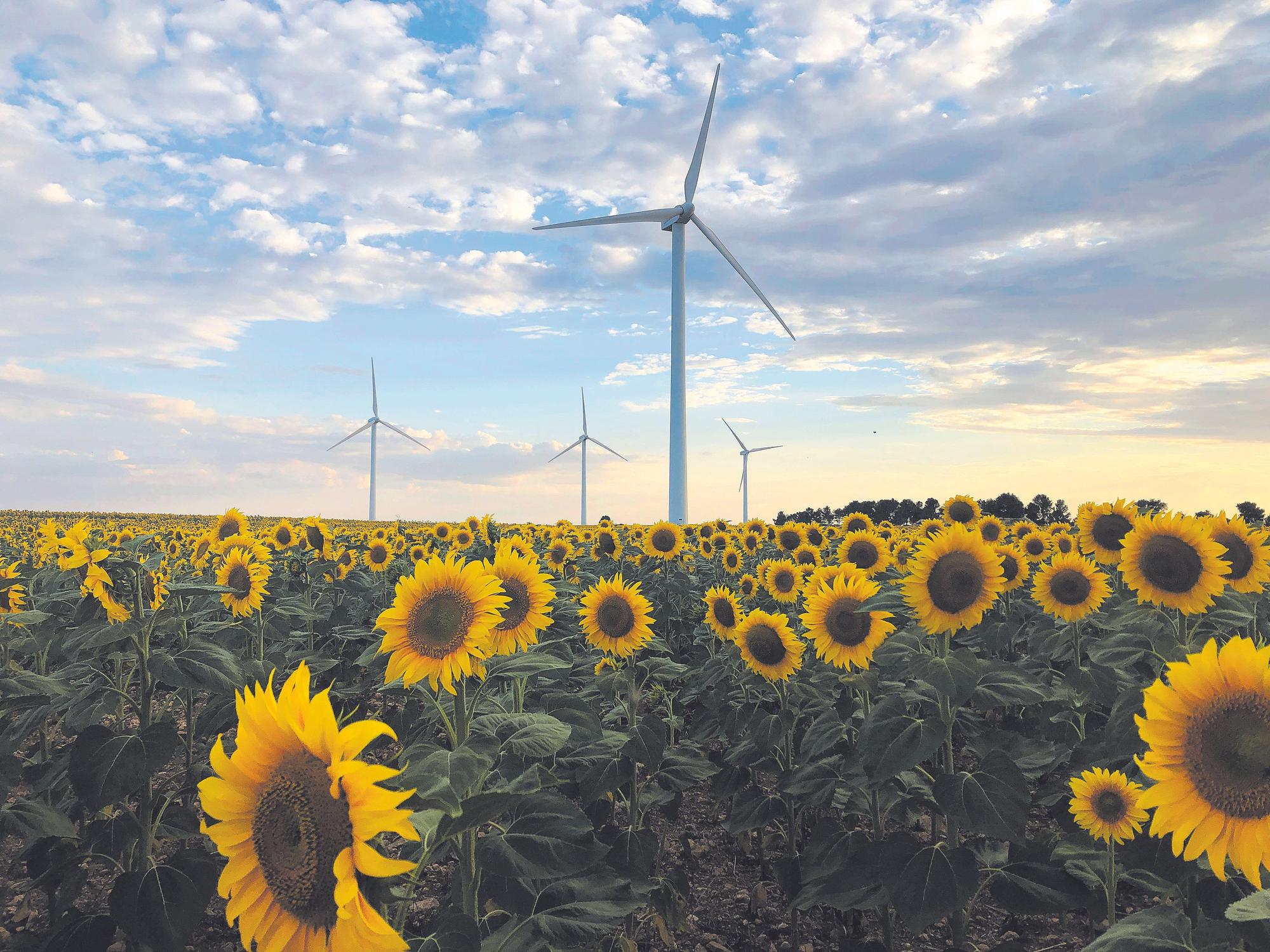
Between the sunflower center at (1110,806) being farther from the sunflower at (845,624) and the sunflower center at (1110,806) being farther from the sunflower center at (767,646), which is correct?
the sunflower center at (767,646)

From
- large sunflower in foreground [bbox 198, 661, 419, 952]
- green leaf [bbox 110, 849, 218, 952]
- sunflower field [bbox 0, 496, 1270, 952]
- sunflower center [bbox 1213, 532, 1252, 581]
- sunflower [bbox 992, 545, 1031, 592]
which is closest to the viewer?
large sunflower in foreground [bbox 198, 661, 419, 952]

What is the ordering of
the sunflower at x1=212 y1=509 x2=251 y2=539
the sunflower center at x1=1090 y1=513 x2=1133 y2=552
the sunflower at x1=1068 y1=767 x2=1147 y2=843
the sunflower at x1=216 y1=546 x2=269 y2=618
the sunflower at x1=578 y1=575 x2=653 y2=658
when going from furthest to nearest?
1. the sunflower at x1=212 y1=509 x2=251 y2=539
2. the sunflower center at x1=1090 y1=513 x2=1133 y2=552
3. the sunflower at x1=216 y1=546 x2=269 y2=618
4. the sunflower at x1=578 y1=575 x2=653 y2=658
5. the sunflower at x1=1068 y1=767 x2=1147 y2=843

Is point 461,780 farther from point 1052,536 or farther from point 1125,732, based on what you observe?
point 1052,536

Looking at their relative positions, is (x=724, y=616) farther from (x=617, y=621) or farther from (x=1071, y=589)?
(x=1071, y=589)

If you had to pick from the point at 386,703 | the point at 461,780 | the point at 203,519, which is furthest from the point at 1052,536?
the point at 203,519

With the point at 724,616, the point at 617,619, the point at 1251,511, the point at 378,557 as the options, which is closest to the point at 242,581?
the point at 617,619

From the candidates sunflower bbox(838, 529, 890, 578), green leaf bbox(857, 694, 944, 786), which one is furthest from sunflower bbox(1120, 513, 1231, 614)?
sunflower bbox(838, 529, 890, 578)

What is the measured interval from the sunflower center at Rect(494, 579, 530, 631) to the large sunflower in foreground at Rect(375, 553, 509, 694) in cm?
98

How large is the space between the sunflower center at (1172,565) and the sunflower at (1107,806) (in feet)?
4.72

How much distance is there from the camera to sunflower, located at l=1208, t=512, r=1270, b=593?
632cm

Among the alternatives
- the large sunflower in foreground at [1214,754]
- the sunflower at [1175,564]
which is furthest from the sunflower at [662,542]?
the large sunflower in foreground at [1214,754]

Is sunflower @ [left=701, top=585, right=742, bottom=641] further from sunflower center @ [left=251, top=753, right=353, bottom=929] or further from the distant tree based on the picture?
the distant tree

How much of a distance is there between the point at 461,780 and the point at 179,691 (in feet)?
20.0

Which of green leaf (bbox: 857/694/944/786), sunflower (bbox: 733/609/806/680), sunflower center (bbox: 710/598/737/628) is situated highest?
sunflower center (bbox: 710/598/737/628)
